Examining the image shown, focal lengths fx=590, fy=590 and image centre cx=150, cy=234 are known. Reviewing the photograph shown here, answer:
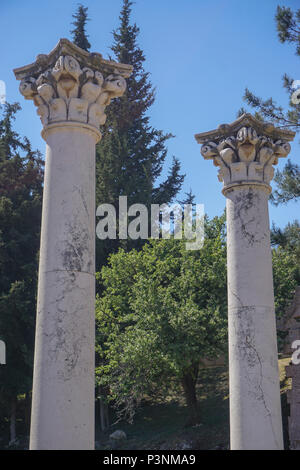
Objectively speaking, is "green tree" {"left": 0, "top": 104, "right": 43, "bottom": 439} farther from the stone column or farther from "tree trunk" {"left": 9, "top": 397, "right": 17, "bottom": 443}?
the stone column

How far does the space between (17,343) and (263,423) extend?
2760 cm

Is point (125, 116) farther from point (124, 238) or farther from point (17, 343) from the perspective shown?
point (17, 343)

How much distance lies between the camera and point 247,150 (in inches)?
470

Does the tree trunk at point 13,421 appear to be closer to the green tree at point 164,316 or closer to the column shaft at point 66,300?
the green tree at point 164,316

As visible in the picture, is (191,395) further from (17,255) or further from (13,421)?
(17,255)

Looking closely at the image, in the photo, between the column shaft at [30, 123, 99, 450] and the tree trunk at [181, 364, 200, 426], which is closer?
the column shaft at [30, 123, 99, 450]

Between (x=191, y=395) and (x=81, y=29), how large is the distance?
35.1 m

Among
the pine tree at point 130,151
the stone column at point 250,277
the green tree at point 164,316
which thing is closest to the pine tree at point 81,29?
the pine tree at point 130,151

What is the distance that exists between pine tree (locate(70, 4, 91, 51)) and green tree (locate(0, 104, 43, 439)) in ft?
32.0

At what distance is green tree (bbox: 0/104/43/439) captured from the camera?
35.6 meters

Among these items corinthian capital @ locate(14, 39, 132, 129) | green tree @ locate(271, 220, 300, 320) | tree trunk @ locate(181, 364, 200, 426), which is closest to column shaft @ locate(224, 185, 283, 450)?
corinthian capital @ locate(14, 39, 132, 129)

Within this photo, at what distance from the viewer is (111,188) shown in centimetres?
4603

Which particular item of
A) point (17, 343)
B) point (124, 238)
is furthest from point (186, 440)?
point (124, 238)

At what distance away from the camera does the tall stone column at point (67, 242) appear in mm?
8469
